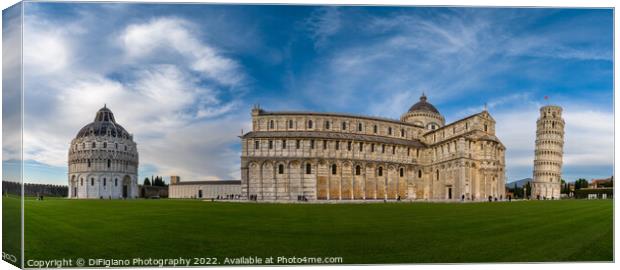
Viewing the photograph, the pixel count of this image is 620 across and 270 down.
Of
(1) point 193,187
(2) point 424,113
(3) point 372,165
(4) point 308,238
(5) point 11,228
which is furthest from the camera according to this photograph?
(3) point 372,165

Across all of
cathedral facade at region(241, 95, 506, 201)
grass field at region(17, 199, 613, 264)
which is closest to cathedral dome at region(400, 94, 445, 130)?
grass field at region(17, 199, 613, 264)

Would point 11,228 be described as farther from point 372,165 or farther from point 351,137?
point 372,165

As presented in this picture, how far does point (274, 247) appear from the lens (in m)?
12.3

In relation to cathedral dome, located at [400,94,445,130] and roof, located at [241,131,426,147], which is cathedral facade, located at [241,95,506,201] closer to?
roof, located at [241,131,426,147]

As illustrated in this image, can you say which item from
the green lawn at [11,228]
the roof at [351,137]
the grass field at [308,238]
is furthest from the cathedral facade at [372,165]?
the green lawn at [11,228]

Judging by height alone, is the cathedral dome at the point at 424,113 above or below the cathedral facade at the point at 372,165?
above

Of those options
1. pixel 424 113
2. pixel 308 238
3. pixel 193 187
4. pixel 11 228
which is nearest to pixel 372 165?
pixel 424 113

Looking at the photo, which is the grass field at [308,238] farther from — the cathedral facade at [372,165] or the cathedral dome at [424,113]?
the cathedral facade at [372,165]

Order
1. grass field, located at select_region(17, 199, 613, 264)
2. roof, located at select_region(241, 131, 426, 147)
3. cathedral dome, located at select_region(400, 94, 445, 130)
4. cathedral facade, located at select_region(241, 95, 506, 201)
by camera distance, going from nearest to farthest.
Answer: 1. grass field, located at select_region(17, 199, 613, 264)
2. cathedral dome, located at select_region(400, 94, 445, 130)
3. roof, located at select_region(241, 131, 426, 147)
4. cathedral facade, located at select_region(241, 95, 506, 201)

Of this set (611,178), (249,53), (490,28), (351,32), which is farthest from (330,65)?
(611,178)

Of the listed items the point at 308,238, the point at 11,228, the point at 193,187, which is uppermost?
the point at 193,187

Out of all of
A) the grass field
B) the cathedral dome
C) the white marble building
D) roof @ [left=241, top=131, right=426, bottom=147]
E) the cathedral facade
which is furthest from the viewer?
the cathedral facade

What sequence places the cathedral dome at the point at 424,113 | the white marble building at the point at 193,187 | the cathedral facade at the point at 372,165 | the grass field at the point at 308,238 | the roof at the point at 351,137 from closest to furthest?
the grass field at the point at 308,238 < the white marble building at the point at 193,187 < the cathedral dome at the point at 424,113 < the roof at the point at 351,137 < the cathedral facade at the point at 372,165

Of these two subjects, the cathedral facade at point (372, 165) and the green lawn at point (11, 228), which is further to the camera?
the cathedral facade at point (372, 165)
